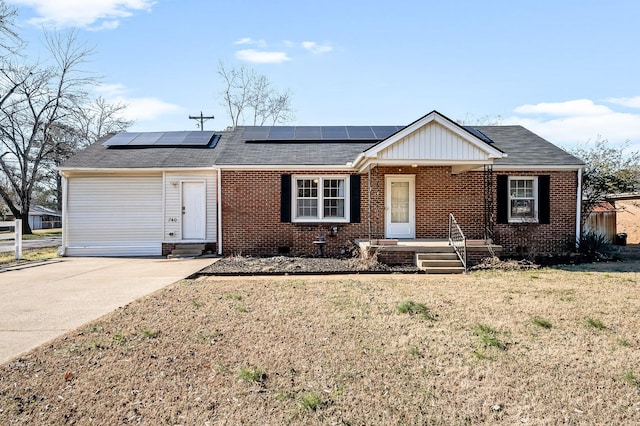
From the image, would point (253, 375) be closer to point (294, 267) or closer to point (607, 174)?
point (294, 267)

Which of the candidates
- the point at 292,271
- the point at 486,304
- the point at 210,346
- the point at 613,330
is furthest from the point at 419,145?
the point at 210,346

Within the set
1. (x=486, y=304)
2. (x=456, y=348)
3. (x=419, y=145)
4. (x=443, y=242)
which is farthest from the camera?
(x=443, y=242)

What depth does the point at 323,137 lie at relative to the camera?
15258 millimetres

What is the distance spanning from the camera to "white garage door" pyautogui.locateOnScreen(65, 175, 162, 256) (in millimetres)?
13586

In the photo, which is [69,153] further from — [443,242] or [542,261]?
[542,261]

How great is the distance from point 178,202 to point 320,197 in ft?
15.8

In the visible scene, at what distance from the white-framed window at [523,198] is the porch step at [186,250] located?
33.2ft

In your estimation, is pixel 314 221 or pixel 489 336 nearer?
pixel 489 336

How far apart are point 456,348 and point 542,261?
8.45 m

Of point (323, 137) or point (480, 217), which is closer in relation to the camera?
point (480, 217)

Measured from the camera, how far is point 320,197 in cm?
1288

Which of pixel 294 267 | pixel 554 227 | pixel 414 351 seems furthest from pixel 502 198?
pixel 414 351

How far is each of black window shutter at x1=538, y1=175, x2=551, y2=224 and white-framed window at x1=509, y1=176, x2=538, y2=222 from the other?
11 centimetres

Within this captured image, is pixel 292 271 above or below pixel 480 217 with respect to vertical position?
below
